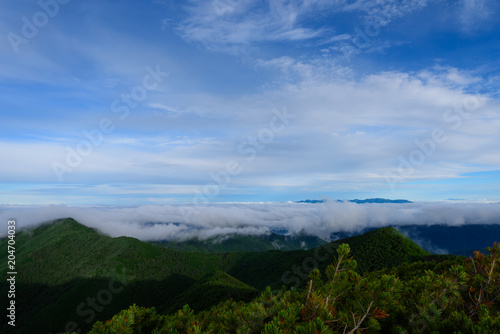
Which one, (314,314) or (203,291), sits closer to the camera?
(314,314)

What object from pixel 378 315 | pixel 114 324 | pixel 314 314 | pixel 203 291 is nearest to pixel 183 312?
pixel 114 324

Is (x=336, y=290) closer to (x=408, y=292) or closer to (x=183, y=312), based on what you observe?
(x=408, y=292)

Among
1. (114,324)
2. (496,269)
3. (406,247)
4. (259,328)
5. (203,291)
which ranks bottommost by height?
(203,291)

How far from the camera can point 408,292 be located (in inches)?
395

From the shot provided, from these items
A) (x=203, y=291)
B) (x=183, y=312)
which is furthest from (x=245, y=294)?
(x=183, y=312)

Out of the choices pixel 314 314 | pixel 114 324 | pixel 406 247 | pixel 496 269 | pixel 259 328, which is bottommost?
pixel 406 247

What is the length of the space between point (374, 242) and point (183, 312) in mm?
218524

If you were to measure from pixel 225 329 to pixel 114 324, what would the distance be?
14.4 feet

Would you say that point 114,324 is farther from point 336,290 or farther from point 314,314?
point 336,290

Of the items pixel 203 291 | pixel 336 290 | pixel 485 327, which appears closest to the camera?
pixel 485 327

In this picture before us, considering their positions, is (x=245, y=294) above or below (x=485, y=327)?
below

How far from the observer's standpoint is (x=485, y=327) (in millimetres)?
6809

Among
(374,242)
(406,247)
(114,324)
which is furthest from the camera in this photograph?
(374,242)

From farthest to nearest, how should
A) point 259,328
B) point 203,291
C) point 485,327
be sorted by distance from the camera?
point 203,291
point 259,328
point 485,327
